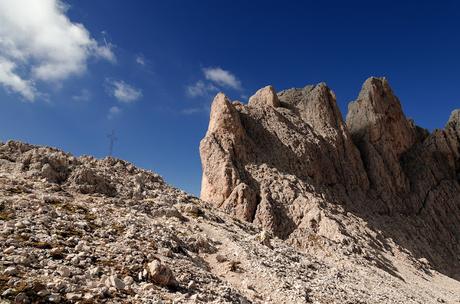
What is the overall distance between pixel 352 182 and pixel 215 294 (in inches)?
1955

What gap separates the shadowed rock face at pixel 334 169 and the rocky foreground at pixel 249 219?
23cm

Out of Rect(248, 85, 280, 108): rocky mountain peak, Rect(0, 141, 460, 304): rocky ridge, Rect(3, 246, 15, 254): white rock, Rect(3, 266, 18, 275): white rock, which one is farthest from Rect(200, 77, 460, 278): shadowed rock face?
Rect(3, 266, 18, 275): white rock

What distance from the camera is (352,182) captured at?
6259 cm

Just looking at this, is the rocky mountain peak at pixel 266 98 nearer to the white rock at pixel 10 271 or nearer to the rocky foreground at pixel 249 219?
the rocky foreground at pixel 249 219

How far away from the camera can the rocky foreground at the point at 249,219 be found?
1572 cm

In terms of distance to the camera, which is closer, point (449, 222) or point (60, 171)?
point (60, 171)

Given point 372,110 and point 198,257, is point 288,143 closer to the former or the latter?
point 372,110

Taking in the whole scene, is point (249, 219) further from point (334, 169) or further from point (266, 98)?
point (266, 98)

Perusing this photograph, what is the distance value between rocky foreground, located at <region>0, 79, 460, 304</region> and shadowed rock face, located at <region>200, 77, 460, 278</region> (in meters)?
0.23

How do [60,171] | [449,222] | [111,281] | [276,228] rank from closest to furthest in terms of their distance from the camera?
[111,281] < [60,171] < [276,228] < [449,222]

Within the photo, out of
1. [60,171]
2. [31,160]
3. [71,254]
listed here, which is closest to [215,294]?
[71,254]

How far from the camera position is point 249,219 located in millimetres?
46281

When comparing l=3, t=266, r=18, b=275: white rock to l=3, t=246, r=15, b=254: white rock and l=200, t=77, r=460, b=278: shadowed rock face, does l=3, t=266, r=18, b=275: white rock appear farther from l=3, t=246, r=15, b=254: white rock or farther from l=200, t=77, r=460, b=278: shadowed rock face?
l=200, t=77, r=460, b=278: shadowed rock face

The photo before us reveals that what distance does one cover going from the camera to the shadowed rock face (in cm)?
4825
